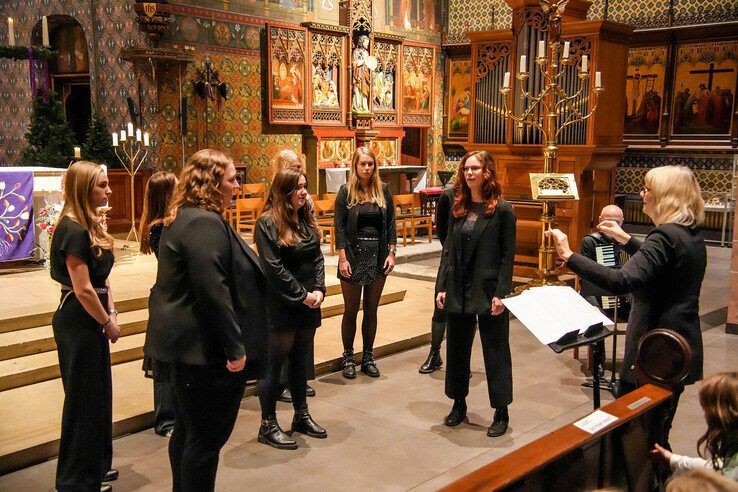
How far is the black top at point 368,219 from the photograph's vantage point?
5.45 metres

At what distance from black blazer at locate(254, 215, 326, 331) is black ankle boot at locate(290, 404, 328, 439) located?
559 mm

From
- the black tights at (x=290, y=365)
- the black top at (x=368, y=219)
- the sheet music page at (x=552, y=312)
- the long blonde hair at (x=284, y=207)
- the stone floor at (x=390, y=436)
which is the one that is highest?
the long blonde hair at (x=284, y=207)

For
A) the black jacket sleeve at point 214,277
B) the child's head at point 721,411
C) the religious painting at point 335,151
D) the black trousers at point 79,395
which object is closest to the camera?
the child's head at point 721,411

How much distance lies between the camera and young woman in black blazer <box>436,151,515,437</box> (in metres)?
4.42

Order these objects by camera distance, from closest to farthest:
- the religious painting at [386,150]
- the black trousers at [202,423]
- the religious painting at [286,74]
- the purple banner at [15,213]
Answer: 1. the black trousers at [202,423]
2. the purple banner at [15,213]
3. the religious painting at [286,74]
4. the religious painting at [386,150]

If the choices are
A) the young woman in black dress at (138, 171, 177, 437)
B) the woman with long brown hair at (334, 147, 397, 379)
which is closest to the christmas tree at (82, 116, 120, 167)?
the woman with long brown hair at (334, 147, 397, 379)

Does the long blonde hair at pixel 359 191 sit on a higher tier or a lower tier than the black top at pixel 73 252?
higher

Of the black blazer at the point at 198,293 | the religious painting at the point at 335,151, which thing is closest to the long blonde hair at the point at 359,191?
the black blazer at the point at 198,293

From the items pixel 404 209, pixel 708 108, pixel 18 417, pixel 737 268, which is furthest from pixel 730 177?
pixel 18 417

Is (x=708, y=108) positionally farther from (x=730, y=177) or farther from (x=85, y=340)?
(x=85, y=340)

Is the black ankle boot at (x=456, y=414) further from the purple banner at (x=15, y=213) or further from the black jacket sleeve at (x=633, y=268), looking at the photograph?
the purple banner at (x=15, y=213)

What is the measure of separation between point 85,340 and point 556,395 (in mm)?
3340

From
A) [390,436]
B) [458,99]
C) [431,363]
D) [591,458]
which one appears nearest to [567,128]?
[431,363]

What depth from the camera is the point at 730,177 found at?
13.4 meters
